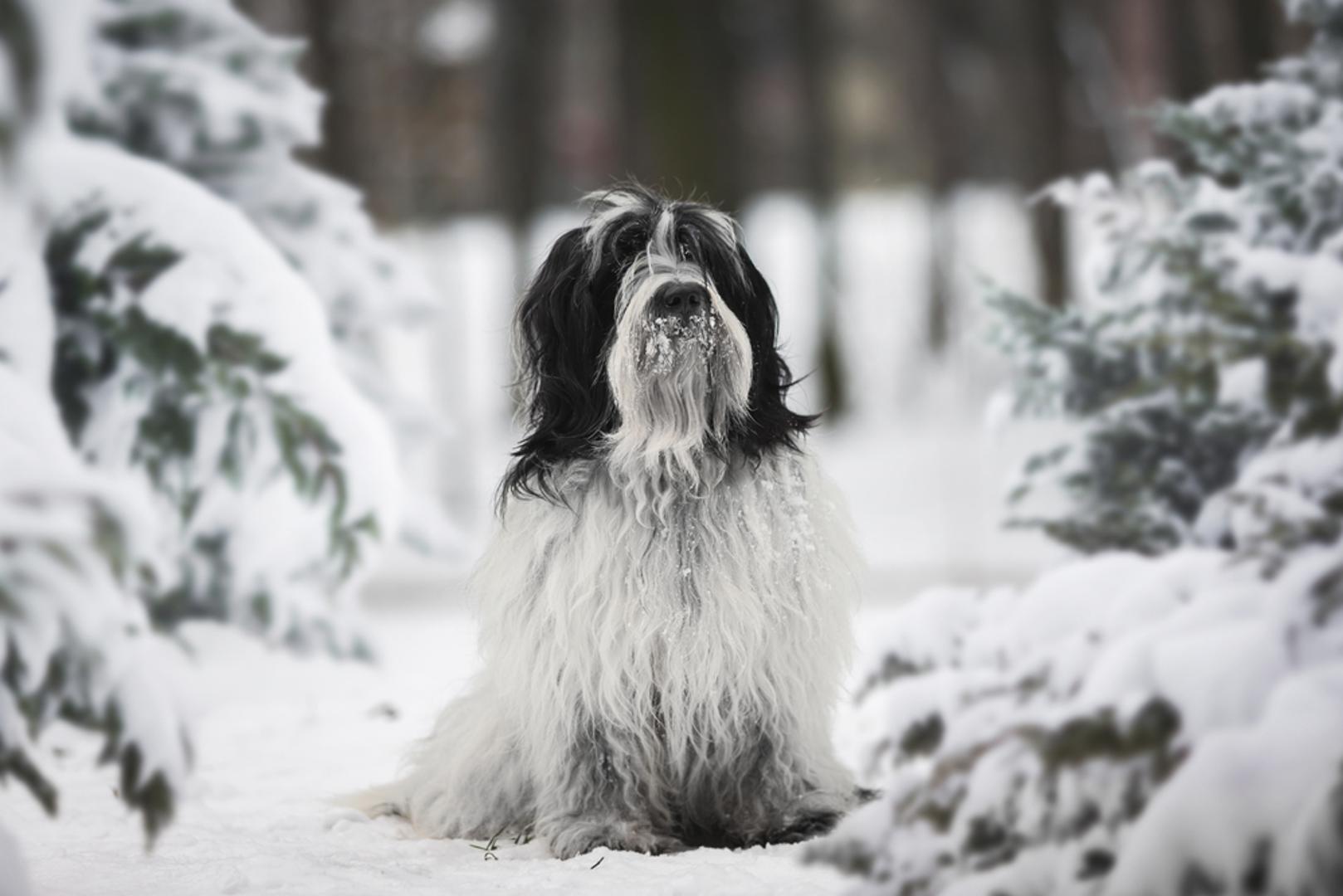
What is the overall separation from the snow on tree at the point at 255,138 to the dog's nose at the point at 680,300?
2.68 metres

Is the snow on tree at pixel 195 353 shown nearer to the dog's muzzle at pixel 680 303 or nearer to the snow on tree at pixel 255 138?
the snow on tree at pixel 255 138

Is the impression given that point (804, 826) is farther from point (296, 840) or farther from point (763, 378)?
point (296, 840)

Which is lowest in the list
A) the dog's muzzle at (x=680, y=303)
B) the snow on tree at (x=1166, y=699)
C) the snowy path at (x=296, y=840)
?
the snowy path at (x=296, y=840)

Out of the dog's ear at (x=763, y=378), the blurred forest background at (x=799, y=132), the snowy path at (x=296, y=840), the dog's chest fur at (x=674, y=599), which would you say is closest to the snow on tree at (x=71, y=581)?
the snowy path at (x=296, y=840)

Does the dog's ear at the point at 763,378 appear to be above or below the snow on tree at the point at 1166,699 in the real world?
above

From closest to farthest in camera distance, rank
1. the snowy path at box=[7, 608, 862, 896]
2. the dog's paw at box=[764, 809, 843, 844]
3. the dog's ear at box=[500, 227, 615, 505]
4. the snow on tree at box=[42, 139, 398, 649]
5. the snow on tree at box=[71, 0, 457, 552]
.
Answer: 1. the snowy path at box=[7, 608, 862, 896]
2. the dog's paw at box=[764, 809, 843, 844]
3. the dog's ear at box=[500, 227, 615, 505]
4. the snow on tree at box=[42, 139, 398, 649]
5. the snow on tree at box=[71, 0, 457, 552]

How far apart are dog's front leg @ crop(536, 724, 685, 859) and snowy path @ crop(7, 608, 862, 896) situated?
0.11 metres

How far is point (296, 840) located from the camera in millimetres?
3453

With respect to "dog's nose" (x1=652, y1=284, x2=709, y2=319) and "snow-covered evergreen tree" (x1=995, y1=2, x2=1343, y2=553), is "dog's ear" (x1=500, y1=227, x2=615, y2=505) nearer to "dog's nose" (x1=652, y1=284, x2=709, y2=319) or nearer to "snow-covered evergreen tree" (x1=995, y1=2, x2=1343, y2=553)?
"dog's nose" (x1=652, y1=284, x2=709, y2=319)

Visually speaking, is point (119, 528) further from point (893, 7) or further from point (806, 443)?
point (893, 7)

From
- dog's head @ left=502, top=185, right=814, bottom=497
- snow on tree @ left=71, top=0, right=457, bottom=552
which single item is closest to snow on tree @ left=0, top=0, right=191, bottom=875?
dog's head @ left=502, top=185, right=814, bottom=497

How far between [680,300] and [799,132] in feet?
54.7

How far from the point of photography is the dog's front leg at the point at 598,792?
335 cm

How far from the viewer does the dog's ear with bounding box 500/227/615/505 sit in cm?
348
